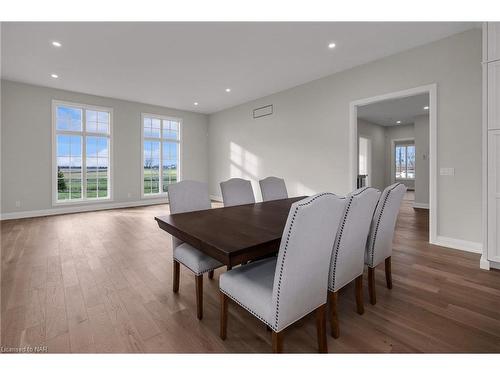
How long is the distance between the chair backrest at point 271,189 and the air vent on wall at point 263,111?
2.93 metres

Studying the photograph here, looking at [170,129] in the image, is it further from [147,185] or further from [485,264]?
[485,264]

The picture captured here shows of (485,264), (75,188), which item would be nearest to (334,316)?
(485,264)

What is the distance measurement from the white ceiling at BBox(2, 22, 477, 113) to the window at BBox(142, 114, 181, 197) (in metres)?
1.78

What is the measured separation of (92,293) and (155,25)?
119 inches

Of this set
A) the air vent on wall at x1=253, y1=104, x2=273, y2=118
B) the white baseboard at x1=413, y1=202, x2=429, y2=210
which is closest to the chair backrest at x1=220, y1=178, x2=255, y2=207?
the air vent on wall at x1=253, y1=104, x2=273, y2=118

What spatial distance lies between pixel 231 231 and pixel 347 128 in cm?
355

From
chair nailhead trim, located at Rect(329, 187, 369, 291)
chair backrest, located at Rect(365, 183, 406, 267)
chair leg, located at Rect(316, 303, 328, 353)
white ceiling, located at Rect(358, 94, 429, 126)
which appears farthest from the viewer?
white ceiling, located at Rect(358, 94, 429, 126)

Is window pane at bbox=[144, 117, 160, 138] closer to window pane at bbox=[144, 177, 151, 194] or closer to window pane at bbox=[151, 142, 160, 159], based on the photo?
window pane at bbox=[151, 142, 160, 159]

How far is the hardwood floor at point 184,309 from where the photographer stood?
1.47 m

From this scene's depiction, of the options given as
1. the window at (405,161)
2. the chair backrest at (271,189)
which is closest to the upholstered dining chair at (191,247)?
the chair backrest at (271,189)

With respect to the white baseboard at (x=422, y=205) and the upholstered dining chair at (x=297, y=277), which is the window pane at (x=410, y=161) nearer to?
the white baseboard at (x=422, y=205)

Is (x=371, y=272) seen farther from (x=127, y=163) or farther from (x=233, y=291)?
(x=127, y=163)

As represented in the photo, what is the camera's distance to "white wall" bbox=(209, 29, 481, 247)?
10.0 feet

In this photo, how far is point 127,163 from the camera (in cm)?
655
